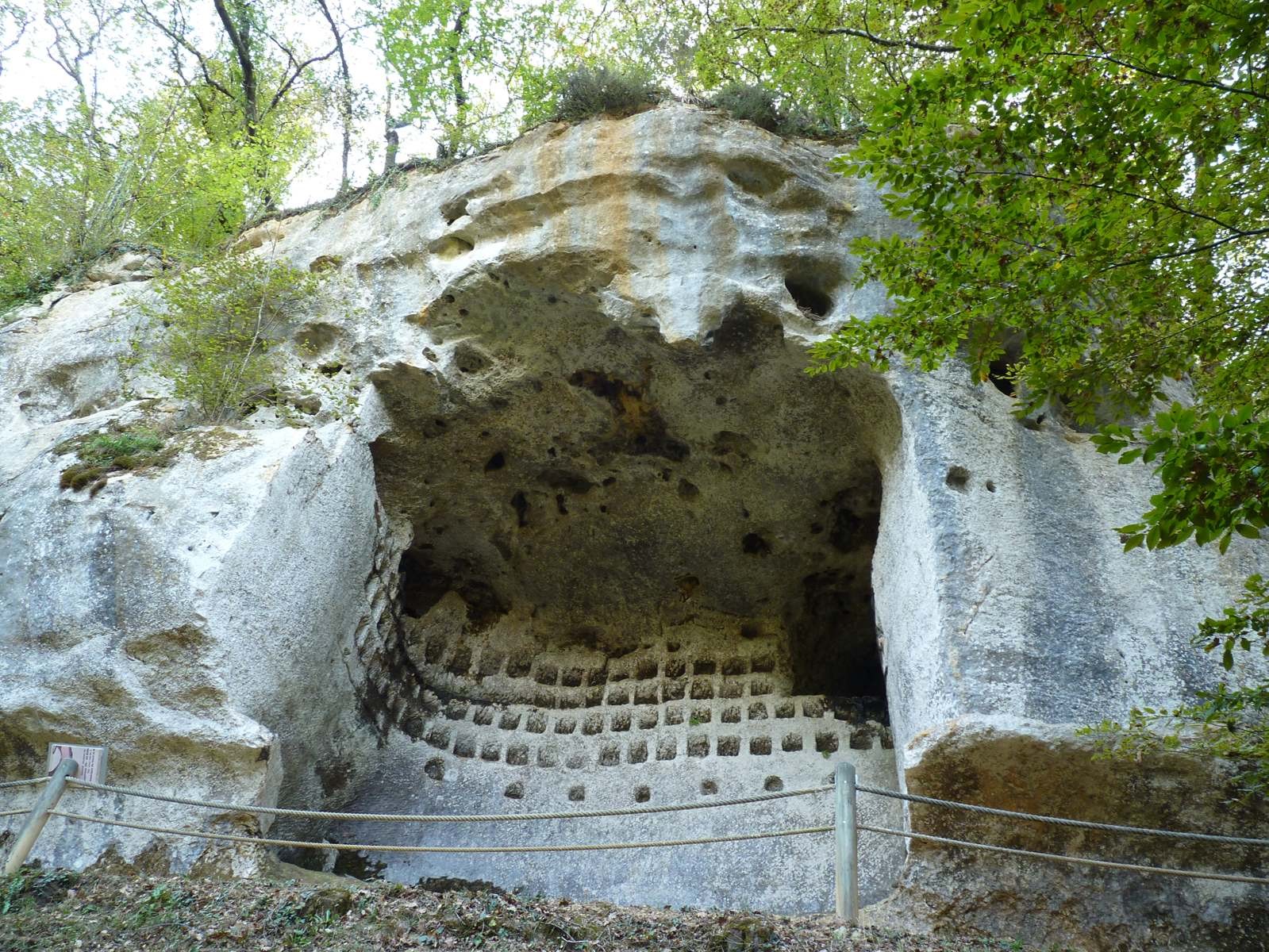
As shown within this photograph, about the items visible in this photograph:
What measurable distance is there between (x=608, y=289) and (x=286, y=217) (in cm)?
340

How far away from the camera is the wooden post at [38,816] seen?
4.49 m

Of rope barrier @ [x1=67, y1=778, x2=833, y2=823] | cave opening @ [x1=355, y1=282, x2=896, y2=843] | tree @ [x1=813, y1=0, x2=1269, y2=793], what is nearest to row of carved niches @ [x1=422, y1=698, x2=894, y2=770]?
cave opening @ [x1=355, y1=282, x2=896, y2=843]

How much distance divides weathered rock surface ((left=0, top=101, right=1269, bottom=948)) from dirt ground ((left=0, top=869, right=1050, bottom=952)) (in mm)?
618

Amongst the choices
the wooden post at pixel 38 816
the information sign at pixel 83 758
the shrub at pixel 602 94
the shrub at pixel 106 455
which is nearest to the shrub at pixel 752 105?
the shrub at pixel 602 94

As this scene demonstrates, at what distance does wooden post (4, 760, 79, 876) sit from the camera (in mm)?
4489

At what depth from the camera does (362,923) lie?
164 inches

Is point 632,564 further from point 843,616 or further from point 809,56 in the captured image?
point 809,56

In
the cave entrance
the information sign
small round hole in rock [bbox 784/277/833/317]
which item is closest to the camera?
the information sign

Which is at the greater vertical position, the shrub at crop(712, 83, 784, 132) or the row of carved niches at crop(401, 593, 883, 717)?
the shrub at crop(712, 83, 784, 132)

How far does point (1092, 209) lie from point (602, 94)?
12.8 feet

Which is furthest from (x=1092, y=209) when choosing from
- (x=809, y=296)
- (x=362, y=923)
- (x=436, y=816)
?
(x=362, y=923)

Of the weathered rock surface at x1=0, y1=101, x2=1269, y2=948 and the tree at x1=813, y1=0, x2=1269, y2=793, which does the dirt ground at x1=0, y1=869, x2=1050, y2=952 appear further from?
the tree at x1=813, y1=0, x2=1269, y2=793

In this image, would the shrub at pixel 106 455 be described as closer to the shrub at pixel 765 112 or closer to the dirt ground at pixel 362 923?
the dirt ground at pixel 362 923

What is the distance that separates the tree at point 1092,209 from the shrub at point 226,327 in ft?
12.9
